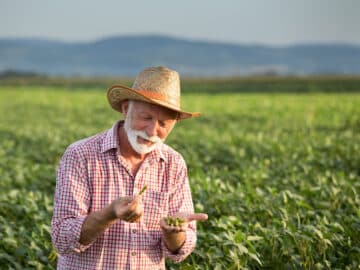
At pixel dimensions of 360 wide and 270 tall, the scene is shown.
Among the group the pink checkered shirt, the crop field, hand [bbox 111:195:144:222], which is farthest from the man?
the crop field

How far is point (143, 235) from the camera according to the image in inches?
141

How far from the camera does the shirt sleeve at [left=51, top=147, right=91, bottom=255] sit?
11.3 ft

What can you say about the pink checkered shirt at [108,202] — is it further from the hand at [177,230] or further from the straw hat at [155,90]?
the straw hat at [155,90]

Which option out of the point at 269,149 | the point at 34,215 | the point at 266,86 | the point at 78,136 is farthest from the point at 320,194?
the point at 266,86

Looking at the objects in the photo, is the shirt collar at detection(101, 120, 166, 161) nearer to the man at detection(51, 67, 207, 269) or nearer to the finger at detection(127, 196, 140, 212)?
the man at detection(51, 67, 207, 269)

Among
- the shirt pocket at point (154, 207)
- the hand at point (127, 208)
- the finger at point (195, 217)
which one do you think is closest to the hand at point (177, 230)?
the finger at point (195, 217)

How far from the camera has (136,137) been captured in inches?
137

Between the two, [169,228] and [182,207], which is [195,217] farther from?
[182,207]

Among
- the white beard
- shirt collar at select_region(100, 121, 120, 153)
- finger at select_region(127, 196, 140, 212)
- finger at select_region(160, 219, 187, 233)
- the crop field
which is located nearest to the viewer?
finger at select_region(127, 196, 140, 212)

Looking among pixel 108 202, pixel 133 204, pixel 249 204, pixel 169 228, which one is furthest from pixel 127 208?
pixel 249 204

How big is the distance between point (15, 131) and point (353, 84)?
45.4 meters

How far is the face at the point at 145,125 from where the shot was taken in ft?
11.3

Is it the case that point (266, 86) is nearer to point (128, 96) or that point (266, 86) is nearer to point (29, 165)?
point (29, 165)

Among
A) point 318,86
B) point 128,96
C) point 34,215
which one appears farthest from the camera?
point 318,86
